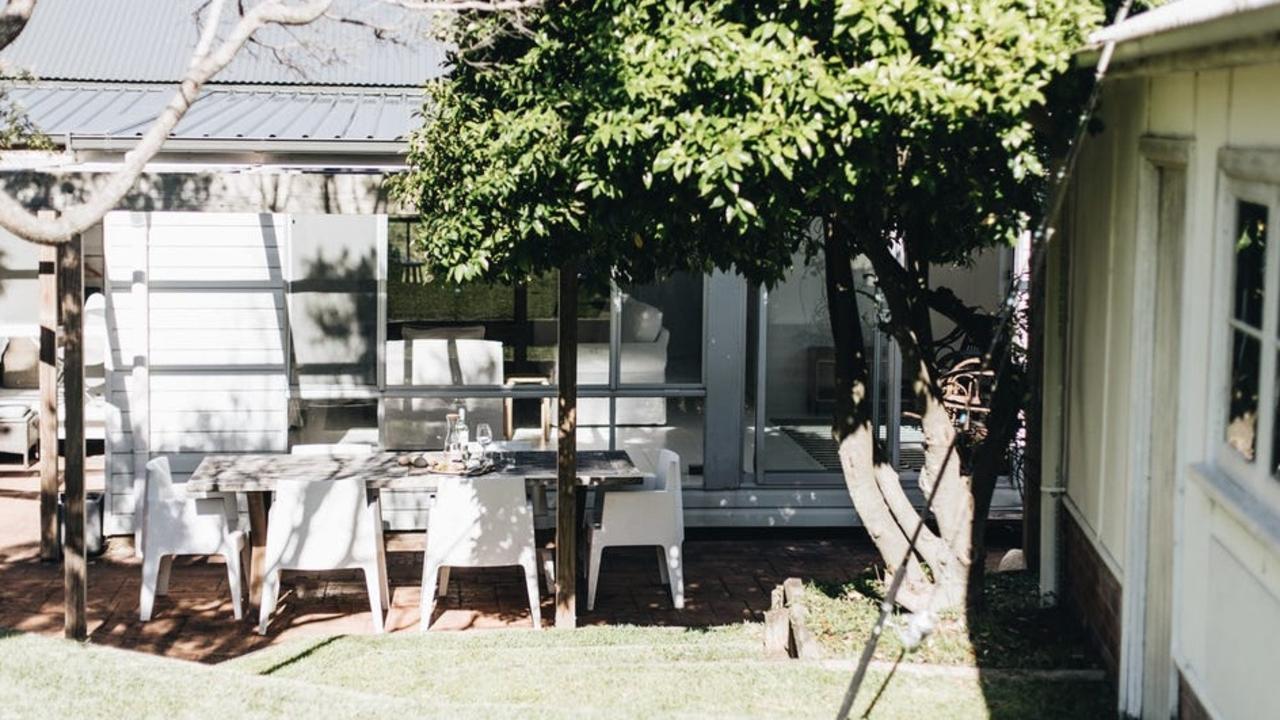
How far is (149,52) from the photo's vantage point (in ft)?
43.1

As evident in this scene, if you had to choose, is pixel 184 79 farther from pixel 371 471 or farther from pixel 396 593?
pixel 396 593

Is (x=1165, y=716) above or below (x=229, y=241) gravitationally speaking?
below

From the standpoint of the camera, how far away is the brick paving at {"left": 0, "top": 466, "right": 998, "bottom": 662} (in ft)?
28.6

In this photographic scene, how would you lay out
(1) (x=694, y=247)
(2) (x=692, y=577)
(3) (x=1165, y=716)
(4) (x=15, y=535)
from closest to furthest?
(3) (x=1165, y=716)
(1) (x=694, y=247)
(2) (x=692, y=577)
(4) (x=15, y=535)

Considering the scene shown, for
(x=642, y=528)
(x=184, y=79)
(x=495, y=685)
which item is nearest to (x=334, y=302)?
(x=642, y=528)

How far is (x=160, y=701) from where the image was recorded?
5750 mm

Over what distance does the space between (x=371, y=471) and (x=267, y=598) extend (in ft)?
3.43

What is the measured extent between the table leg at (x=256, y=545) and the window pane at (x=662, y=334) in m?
3.11

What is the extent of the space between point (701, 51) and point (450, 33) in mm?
1931

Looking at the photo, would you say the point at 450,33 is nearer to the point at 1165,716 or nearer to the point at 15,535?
the point at 1165,716

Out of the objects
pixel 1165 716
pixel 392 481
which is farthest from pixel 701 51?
pixel 392 481

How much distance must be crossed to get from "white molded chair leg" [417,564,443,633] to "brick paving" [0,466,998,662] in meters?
0.15

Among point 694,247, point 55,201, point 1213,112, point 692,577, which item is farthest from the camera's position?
point 692,577

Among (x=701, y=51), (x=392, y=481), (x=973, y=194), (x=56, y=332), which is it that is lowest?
(x=392, y=481)
